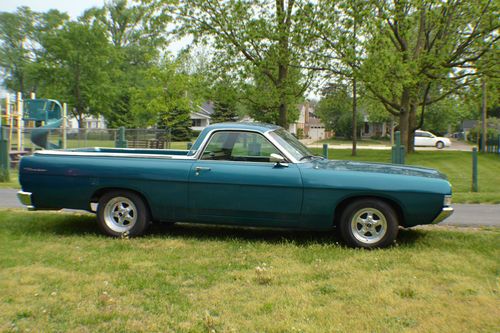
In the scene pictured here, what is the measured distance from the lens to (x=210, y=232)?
7.02 metres

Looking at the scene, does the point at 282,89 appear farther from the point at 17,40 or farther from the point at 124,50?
the point at 17,40

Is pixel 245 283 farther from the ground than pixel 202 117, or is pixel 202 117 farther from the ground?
pixel 202 117

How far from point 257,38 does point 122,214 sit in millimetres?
17729

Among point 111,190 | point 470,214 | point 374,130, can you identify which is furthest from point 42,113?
point 374,130

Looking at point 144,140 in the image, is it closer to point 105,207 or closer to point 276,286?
point 105,207

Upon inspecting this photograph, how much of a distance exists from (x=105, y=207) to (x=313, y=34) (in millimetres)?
17006

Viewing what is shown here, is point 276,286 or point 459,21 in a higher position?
point 459,21

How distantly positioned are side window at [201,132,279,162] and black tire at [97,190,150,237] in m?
1.10

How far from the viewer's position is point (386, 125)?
72.4 meters

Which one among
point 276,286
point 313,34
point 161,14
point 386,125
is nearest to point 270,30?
point 313,34

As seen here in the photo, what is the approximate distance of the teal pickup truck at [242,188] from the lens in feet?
19.4

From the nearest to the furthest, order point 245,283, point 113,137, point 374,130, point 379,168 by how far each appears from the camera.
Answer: point 245,283
point 379,168
point 113,137
point 374,130

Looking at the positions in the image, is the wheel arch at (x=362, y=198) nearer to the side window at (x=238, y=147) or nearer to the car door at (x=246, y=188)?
the car door at (x=246, y=188)

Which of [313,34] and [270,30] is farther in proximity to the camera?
[270,30]
